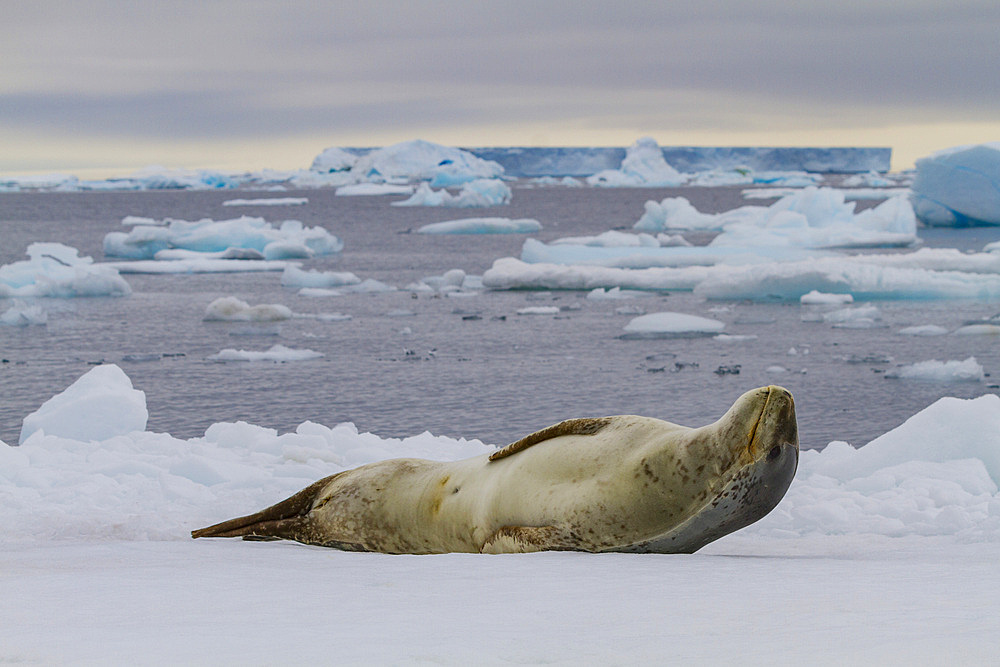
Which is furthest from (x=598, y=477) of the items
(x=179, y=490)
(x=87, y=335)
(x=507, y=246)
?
(x=507, y=246)

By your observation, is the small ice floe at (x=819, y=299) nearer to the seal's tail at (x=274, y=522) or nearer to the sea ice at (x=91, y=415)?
the sea ice at (x=91, y=415)

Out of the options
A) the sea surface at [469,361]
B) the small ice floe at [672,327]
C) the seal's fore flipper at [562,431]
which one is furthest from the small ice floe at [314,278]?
the seal's fore flipper at [562,431]

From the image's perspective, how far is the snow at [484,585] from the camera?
6.42 feet

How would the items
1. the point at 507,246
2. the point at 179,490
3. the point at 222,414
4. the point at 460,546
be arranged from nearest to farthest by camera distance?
the point at 460,546 < the point at 179,490 < the point at 222,414 < the point at 507,246

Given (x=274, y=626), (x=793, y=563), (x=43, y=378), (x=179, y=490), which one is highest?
(x=274, y=626)

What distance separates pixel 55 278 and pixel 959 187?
23705 mm

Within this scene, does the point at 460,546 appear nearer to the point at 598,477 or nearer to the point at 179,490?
the point at 598,477

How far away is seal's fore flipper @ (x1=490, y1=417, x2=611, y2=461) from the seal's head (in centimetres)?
47

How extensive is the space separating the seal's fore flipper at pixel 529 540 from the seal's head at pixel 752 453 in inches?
16.9

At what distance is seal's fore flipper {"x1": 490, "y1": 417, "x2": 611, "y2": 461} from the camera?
360cm

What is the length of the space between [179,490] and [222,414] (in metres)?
5.75

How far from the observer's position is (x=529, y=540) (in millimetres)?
3461

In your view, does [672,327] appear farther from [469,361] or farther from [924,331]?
[924,331]

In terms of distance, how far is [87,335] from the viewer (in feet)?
54.1
